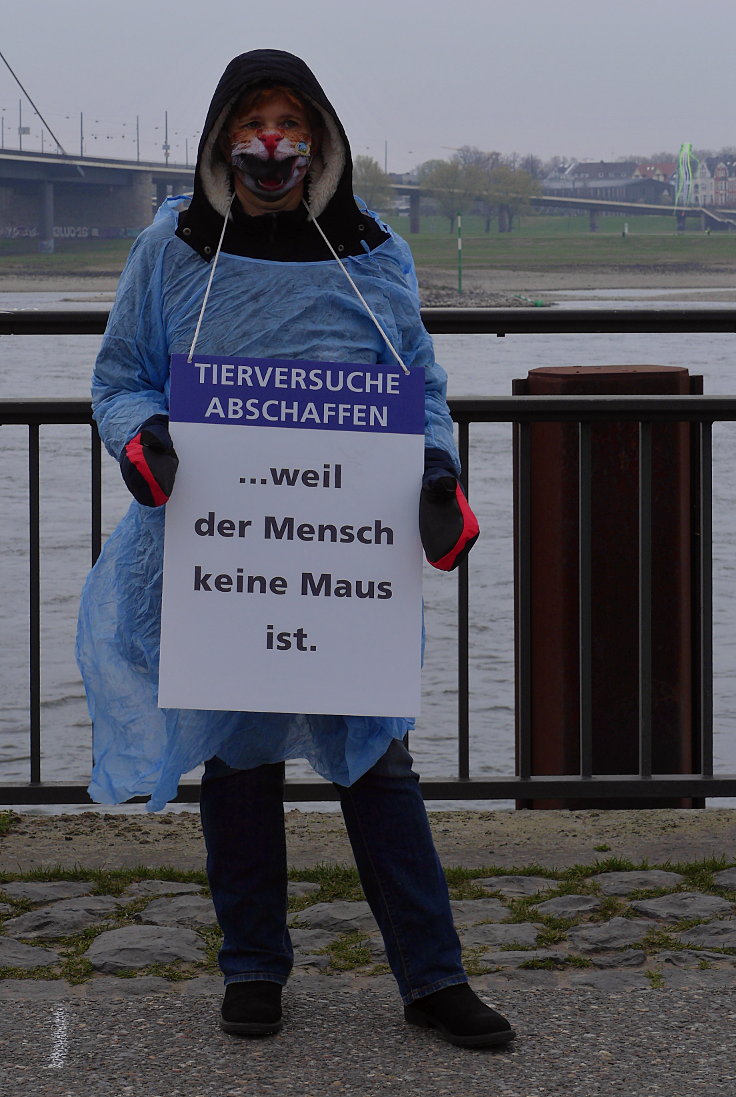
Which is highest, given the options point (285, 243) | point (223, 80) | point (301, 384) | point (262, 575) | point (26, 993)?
point (223, 80)

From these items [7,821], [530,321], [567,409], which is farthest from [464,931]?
[530,321]

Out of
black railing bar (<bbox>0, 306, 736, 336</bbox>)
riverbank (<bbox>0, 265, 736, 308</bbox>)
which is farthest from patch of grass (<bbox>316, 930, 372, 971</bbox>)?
riverbank (<bbox>0, 265, 736, 308</bbox>)

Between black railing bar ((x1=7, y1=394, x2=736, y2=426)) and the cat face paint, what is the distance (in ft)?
3.47

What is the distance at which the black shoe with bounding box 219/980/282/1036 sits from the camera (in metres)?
2.82

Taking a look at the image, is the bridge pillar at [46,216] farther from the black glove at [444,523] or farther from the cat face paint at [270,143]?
the black glove at [444,523]

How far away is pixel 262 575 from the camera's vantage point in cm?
283

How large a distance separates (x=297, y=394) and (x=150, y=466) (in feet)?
0.97

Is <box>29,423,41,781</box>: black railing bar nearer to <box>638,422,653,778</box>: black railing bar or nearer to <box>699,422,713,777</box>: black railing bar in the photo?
<box>638,422,653,778</box>: black railing bar

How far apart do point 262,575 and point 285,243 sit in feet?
1.92

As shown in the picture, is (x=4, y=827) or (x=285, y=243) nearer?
(x=285, y=243)

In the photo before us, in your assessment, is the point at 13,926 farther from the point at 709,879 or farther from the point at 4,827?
the point at 709,879

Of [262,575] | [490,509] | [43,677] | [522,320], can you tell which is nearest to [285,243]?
[262,575]

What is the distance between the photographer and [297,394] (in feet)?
9.12

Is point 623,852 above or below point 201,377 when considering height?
below
